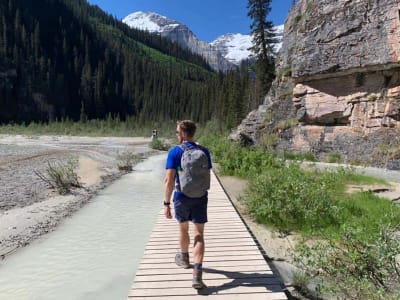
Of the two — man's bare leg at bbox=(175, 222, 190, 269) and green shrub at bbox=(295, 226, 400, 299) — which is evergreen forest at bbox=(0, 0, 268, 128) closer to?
man's bare leg at bbox=(175, 222, 190, 269)

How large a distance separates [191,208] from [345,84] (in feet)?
62.4

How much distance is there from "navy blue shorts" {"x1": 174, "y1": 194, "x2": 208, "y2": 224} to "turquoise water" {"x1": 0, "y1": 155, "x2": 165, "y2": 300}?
175cm

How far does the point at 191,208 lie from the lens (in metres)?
4.88

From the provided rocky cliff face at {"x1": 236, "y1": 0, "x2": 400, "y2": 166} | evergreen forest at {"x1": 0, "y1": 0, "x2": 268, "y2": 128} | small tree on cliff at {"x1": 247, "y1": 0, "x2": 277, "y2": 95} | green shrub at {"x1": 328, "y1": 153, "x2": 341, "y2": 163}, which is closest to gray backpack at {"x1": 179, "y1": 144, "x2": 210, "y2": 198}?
rocky cliff face at {"x1": 236, "y1": 0, "x2": 400, "y2": 166}

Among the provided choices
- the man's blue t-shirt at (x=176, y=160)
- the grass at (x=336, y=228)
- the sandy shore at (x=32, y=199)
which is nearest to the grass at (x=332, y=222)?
the grass at (x=336, y=228)

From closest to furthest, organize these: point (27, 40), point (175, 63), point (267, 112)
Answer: point (267, 112) < point (27, 40) < point (175, 63)

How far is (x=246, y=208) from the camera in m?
9.99

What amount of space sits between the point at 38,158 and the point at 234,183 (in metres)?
14.7

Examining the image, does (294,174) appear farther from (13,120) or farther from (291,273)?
(13,120)

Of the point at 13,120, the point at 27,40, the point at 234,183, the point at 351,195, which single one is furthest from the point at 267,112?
the point at 27,40

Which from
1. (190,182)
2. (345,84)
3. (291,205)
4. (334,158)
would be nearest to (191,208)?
(190,182)

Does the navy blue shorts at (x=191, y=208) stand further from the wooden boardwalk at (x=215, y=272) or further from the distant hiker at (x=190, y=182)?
the wooden boardwalk at (x=215, y=272)

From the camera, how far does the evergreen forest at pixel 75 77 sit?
315 ft

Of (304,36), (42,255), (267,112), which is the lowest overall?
(42,255)
